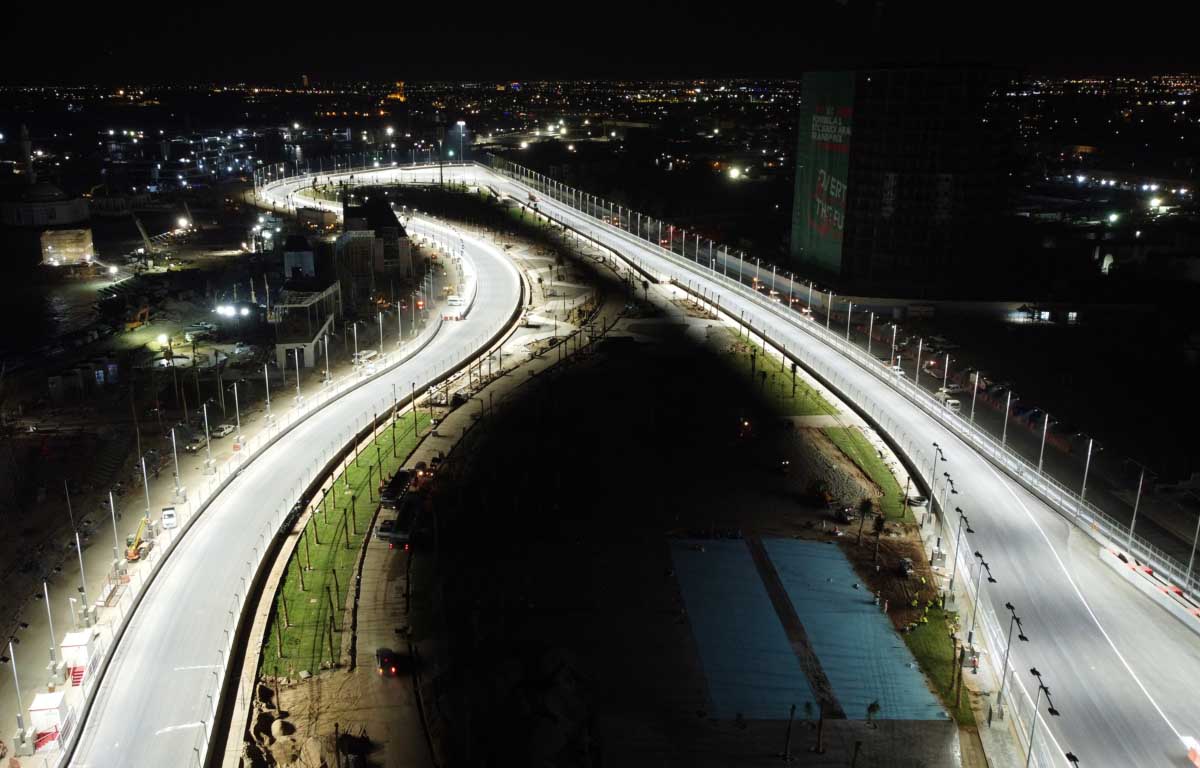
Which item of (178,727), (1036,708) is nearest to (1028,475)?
(1036,708)

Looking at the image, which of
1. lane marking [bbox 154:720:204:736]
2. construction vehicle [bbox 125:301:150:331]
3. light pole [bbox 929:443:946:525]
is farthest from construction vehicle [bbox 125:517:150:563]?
construction vehicle [bbox 125:301:150:331]

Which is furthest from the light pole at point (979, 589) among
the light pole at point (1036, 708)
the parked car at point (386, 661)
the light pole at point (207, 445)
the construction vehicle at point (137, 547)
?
the light pole at point (207, 445)

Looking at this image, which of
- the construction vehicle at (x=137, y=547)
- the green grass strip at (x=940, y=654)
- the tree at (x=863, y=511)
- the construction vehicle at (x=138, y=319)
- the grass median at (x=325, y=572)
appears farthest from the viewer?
the construction vehicle at (x=138, y=319)

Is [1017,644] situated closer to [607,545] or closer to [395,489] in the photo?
[607,545]

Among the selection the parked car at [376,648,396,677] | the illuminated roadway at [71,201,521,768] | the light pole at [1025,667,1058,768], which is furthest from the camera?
the parked car at [376,648,396,677]

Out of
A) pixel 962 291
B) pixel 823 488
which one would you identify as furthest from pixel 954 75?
pixel 823 488

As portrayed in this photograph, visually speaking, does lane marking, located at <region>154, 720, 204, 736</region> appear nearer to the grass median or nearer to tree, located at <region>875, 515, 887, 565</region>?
the grass median

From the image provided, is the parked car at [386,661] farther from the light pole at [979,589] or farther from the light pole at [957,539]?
the light pole at [957,539]
